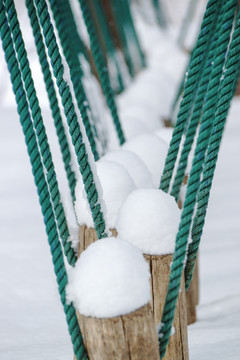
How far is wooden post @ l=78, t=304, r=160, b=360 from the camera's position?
70 centimetres

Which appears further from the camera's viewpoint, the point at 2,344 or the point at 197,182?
the point at 2,344

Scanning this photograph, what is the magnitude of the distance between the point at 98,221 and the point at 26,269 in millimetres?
995

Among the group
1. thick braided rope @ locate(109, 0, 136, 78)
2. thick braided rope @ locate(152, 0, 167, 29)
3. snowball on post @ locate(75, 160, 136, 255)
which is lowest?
snowball on post @ locate(75, 160, 136, 255)

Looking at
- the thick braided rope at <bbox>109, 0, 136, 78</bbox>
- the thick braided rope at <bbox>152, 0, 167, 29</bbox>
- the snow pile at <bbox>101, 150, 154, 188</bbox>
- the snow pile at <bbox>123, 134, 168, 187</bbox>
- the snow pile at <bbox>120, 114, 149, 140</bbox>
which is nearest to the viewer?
the snow pile at <bbox>101, 150, 154, 188</bbox>

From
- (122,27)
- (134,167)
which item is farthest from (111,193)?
(122,27)

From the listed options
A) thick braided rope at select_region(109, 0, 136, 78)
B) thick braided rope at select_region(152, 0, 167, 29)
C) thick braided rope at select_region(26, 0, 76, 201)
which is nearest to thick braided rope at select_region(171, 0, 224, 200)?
thick braided rope at select_region(26, 0, 76, 201)

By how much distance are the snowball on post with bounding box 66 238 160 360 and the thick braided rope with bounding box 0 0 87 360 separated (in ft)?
0.09

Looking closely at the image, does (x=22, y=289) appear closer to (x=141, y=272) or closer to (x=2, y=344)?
(x=2, y=344)

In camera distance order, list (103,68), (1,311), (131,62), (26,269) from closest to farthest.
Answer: (1,311) < (103,68) < (26,269) < (131,62)

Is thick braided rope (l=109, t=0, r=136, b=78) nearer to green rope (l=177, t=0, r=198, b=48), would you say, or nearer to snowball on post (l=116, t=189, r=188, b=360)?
green rope (l=177, t=0, r=198, b=48)

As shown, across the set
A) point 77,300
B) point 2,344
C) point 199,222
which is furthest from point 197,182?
point 2,344

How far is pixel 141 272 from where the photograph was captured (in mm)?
708

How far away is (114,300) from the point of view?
69cm

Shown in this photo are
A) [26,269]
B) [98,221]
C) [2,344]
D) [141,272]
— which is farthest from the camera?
[26,269]
